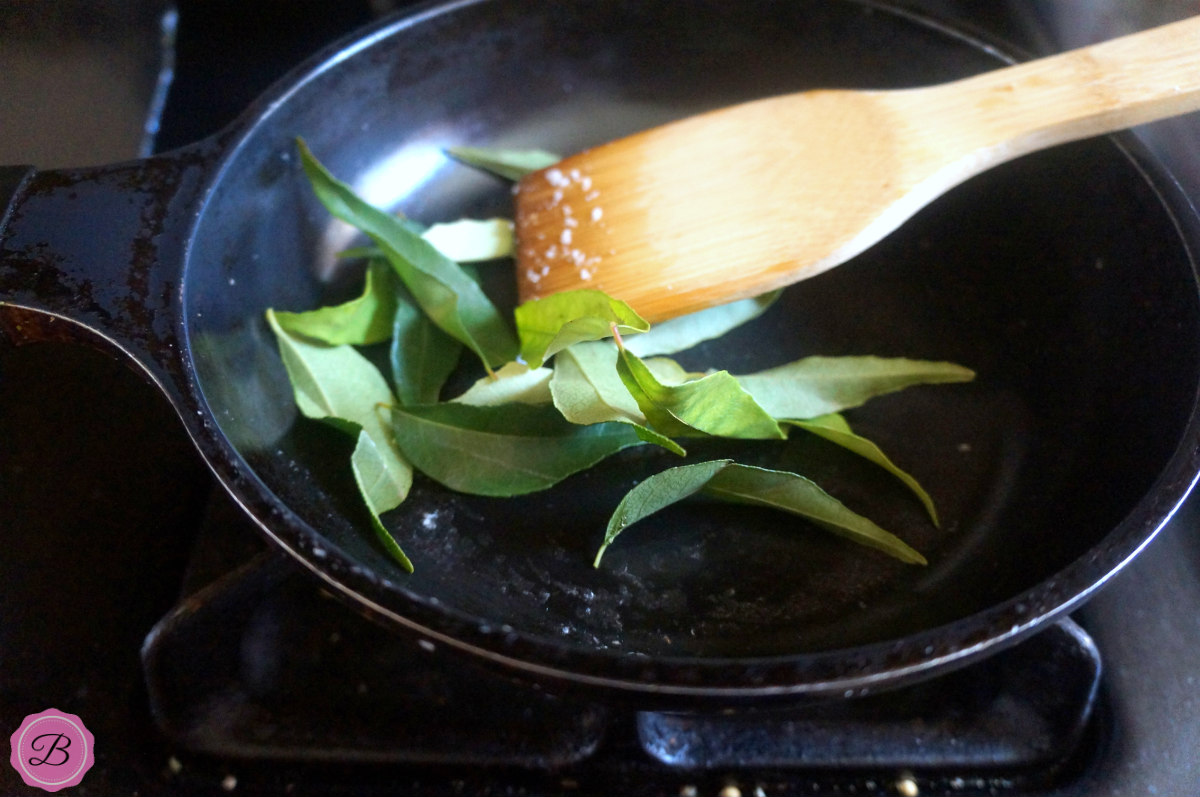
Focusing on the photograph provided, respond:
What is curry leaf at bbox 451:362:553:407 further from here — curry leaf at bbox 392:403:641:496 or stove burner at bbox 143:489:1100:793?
stove burner at bbox 143:489:1100:793

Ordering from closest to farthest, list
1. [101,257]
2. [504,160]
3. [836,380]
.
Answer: [101,257] → [836,380] → [504,160]

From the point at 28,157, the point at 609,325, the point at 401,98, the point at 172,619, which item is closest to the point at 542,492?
the point at 609,325

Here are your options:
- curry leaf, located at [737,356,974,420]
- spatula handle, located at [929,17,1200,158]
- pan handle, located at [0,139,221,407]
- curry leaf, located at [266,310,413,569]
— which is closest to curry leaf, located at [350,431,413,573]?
curry leaf, located at [266,310,413,569]

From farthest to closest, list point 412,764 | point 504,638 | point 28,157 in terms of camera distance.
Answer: point 28,157 < point 412,764 < point 504,638

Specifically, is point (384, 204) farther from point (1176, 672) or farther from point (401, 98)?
point (1176, 672)

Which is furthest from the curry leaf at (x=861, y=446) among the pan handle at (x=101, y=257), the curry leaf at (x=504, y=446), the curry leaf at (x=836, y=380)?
the pan handle at (x=101, y=257)

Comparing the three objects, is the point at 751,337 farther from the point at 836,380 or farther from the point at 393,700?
the point at 393,700

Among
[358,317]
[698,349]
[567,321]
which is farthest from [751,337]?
[358,317]
